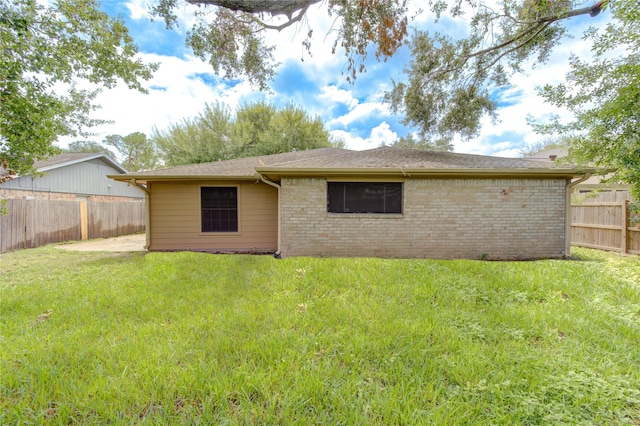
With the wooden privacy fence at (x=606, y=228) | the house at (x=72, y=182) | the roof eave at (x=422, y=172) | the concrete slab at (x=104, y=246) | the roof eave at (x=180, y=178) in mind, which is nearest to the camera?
the roof eave at (x=422, y=172)

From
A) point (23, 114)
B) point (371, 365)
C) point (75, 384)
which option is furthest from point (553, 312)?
point (23, 114)

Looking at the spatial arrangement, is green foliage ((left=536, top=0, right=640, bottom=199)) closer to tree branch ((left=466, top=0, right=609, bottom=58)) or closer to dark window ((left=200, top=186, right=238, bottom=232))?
tree branch ((left=466, top=0, right=609, bottom=58))

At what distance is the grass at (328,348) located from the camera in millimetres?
1807

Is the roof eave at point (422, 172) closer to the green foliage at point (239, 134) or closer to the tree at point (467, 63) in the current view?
the tree at point (467, 63)

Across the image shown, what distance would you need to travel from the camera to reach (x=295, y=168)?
6668 mm

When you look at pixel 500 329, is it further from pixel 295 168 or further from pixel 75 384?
pixel 295 168

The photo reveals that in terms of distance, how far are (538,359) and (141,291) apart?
5.10 m

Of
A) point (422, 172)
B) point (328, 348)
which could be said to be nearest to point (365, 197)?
point (422, 172)

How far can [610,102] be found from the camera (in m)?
5.36

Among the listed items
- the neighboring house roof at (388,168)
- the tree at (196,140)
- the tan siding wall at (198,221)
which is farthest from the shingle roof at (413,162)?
the tree at (196,140)

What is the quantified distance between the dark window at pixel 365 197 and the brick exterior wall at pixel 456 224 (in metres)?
0.20

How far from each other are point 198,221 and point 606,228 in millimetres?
12985

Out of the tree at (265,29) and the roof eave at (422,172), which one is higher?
the tree at (265,29)

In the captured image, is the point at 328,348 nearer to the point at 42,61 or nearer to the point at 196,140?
the point at 42,61
